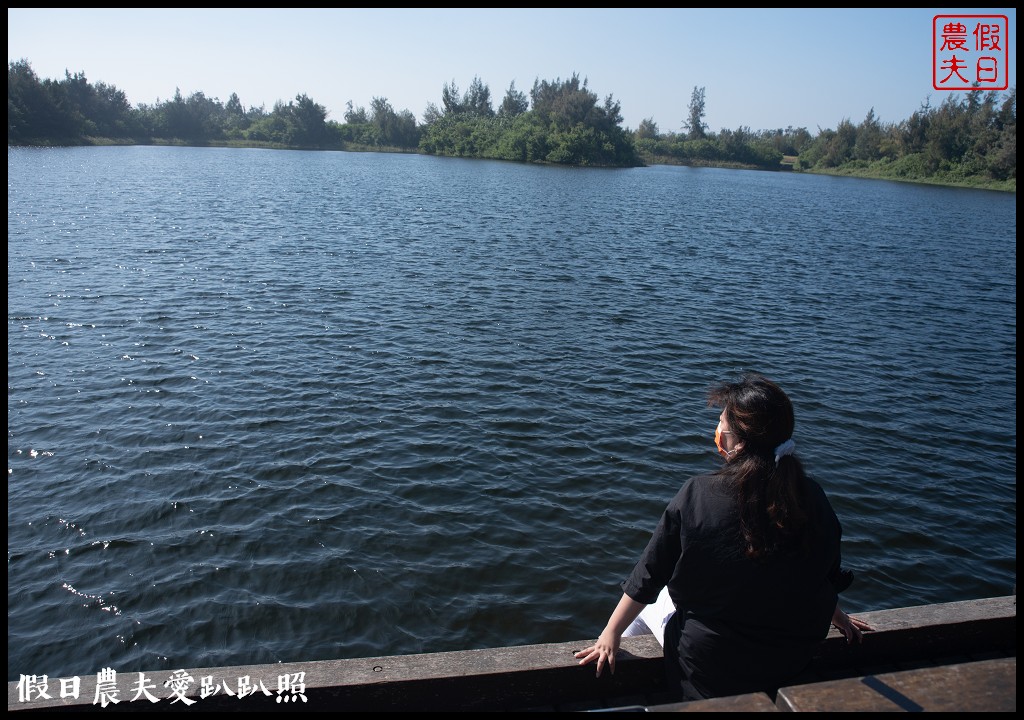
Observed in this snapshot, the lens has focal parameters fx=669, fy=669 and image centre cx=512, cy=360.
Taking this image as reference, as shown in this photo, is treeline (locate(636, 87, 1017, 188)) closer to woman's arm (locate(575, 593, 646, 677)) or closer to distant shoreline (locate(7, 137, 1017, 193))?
distant shoreline (locate(7, 137, 1017, 193))

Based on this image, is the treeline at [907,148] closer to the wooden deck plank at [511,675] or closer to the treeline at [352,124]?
the treeline at [352,124]

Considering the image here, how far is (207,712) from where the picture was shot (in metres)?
3.79

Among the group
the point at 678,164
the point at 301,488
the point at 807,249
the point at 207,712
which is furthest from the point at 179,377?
the point at 678,164

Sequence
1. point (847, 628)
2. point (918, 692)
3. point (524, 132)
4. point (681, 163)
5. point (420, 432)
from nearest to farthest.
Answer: point (918, 692) < point (847, 628) < point (420, 432) < point (524, 132) < point (681, 163)

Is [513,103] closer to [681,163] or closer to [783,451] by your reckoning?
[681,163]

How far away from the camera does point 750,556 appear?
3.27 meters

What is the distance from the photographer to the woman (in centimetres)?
328

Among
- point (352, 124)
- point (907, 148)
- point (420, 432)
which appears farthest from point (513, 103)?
point (420, 432)

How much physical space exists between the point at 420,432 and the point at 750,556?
8.15m

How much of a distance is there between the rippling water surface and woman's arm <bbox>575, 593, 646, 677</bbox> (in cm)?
309

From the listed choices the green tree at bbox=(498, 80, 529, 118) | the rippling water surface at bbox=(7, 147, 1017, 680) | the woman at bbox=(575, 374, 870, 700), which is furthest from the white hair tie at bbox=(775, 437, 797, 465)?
the green tree at bbox=(498, 80, 529, 118)

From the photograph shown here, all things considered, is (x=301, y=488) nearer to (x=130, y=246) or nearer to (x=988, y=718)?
(x=988, y=718)

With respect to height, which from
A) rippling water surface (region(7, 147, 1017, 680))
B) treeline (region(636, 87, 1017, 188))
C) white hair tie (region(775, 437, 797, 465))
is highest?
treeline (region(636, 87, 1017, 188))

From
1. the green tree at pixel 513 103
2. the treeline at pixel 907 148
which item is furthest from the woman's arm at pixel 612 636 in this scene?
the green tree at pixel 513 103
